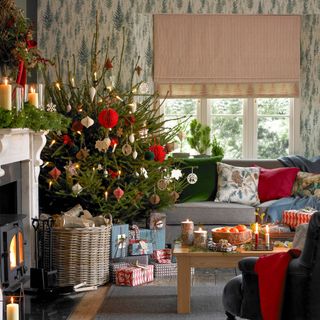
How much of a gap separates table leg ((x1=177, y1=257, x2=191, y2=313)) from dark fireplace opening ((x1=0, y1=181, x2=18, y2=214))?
52.2 inches

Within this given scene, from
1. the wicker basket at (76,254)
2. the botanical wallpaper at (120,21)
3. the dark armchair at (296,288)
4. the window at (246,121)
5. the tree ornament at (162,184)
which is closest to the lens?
the dark armchair at (296,288)

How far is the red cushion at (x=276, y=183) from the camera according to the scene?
8.44 metres

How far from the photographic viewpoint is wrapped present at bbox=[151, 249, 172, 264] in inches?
285

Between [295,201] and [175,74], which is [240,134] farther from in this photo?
[295,201]

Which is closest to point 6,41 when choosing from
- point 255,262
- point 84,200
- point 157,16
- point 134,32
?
point 84,200

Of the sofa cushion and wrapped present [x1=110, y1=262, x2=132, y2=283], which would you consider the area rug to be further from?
the sofa cushion

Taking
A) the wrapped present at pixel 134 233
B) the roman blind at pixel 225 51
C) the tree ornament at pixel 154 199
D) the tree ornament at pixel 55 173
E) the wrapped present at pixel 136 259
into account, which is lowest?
the wrapped present at pixel 136 259

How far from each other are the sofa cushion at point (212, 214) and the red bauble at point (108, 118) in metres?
1.44

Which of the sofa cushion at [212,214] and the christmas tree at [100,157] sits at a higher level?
the christmas tree at [100,157]

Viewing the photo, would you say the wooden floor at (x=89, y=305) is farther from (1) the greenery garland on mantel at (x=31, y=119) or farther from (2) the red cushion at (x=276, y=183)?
(2) the red cushion at (x=276, y=183)

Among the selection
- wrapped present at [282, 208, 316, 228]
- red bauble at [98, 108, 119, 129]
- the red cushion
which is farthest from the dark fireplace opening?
the red cushion

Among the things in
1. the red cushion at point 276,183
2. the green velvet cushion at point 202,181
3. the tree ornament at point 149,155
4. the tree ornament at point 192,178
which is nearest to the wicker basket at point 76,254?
the tree ornament at point 149,155

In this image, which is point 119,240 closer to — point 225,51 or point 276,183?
point 276,183

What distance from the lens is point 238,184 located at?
8.44 m
